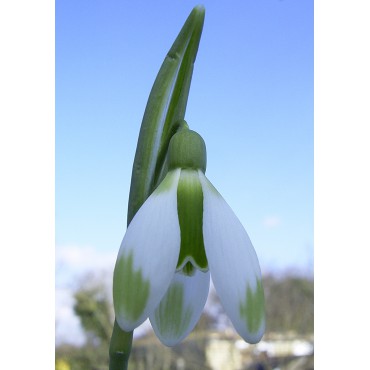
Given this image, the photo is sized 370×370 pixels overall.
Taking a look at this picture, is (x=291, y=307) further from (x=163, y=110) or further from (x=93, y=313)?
(x=163, y=110)

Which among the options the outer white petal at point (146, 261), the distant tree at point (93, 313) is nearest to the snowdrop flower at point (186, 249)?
the outer white petal at point (146, 261)

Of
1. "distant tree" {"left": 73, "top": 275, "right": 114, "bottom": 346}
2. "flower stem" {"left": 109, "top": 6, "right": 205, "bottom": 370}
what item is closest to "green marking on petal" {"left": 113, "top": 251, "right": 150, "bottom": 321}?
"flower stem" {"left": 109, "top": 6, "right": 205, "bottom": 370}

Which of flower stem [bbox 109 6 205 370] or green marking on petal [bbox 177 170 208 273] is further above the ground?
flower stem [bbox 109 6 205 370]

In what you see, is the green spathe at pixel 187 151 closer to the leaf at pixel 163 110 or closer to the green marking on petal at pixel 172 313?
the leaf at pixel 163 110

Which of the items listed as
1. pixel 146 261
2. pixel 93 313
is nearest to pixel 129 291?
pixel 146 261

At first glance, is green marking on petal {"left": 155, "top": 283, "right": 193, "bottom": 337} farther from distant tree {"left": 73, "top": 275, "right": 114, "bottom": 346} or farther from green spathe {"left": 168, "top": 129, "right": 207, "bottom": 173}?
distant tree {"left": 73, "top": 275, "right": 114, "bottom": 346}
